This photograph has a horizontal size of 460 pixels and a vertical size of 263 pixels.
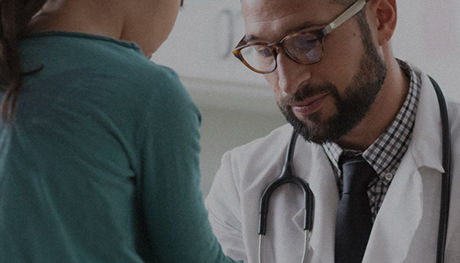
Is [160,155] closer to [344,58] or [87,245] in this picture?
[87,245]

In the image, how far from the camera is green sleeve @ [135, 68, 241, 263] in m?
0.58

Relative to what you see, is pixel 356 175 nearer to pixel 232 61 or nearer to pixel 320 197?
pixel 320 197

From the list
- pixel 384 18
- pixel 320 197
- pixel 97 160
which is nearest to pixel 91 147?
pixel 97 160

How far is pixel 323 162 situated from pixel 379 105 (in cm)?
17

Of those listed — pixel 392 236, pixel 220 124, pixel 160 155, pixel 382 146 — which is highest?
pixel 160 155

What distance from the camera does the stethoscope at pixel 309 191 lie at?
1.08 m

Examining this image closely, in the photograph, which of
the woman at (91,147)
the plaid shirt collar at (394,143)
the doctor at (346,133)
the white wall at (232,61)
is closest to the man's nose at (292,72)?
the doctor at (346,133)

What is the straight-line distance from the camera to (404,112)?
1242mm

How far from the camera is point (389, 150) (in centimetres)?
123

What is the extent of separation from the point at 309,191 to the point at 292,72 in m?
0.27

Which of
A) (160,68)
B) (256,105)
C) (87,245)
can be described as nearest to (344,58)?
(160,68)

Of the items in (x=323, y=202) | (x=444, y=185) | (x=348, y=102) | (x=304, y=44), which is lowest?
(x=323, y=202)

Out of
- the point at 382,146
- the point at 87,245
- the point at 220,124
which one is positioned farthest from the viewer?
the point at 220,124

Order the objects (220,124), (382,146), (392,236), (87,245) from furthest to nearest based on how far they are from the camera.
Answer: (220,124), (382,146), (392,236), (87,245)
